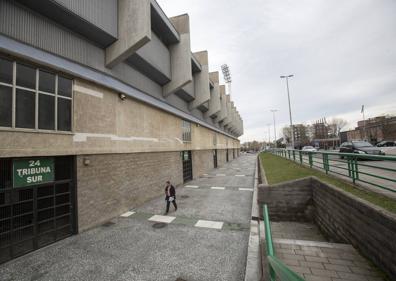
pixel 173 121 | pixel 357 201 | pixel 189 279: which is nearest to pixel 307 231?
pixel 357 201

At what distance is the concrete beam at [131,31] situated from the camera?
29.8ft

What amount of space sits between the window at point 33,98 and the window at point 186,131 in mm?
11766

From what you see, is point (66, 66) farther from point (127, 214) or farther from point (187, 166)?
point (187, 166)

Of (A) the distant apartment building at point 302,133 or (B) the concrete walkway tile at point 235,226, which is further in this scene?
(A) the distant apartment building at point 302,133

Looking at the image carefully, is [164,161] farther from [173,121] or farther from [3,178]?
[3,178]

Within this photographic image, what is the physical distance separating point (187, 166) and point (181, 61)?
9.86 meters

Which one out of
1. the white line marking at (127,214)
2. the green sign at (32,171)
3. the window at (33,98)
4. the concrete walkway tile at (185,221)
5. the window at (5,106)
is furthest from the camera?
the white line marking at (127,214)

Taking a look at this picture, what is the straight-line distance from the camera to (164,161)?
568 inches

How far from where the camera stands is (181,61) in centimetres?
1541

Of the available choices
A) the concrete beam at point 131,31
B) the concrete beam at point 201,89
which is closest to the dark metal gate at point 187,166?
the concrete beam at point 201,89

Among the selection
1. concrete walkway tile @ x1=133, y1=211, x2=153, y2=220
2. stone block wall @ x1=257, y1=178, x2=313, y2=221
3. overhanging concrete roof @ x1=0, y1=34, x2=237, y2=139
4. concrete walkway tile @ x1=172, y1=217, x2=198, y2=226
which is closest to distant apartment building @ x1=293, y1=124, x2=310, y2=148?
stone block wall @ x1=257, y1=178, x2=313, y2=221

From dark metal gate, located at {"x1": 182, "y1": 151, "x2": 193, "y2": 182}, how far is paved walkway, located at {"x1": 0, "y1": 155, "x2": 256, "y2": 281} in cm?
909

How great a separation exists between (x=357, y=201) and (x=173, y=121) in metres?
13.3

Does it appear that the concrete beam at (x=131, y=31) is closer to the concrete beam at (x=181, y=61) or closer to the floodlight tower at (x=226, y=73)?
the concrete beam at (x=181, y=61)
